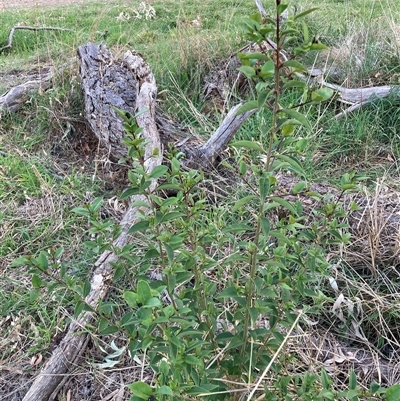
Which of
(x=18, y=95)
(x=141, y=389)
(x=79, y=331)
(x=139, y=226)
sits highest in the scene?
(x=139, y=226)

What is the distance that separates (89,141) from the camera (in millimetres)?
3316

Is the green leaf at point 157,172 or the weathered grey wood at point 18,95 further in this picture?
the weathered grey wood at point 18,95

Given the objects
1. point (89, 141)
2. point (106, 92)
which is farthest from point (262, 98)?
point (89, 141)

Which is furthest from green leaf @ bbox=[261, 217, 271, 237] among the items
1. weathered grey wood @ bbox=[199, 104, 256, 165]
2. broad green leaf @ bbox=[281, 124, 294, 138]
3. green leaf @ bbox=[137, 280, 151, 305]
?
weathered grey wood @ bbox=[199, 104, 256, 165]

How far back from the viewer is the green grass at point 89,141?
86.4 inches

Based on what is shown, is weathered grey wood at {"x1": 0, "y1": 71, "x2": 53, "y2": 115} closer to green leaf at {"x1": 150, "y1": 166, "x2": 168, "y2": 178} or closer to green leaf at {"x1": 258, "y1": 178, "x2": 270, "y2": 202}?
green leaf at {"x1": 150, "y1": 166, "x2": 168, "y2": 178}

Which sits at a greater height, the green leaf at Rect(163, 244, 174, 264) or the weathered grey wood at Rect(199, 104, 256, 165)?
the green leaf at Rect(163, 244, 174, 264)

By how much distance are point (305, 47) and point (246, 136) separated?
2233 mm

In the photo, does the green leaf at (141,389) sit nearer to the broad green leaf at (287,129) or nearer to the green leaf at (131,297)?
the green leaf at (131,297)

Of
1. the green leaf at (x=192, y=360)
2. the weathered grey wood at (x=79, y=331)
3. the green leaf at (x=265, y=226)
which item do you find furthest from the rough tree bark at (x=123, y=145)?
the green leaf at (x=192, y=360)

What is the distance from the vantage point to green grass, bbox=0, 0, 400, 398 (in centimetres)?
219

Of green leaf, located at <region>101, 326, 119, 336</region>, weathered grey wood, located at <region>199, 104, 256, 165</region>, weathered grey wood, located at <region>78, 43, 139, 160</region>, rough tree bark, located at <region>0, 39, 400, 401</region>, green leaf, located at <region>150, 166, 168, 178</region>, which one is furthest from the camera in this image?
weathered grey wood, located at <region>78, 43, 139, 160</region>

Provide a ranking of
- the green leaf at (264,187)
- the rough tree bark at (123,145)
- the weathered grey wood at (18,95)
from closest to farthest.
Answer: the green leaf at (264,187) → the rough tree bark at (123,145) → the weathered grey wood at (18,95)

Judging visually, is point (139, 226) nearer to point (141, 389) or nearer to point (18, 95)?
point (141, 389)
